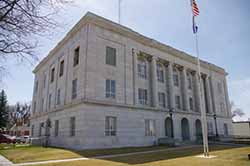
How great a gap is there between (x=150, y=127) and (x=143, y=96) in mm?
4400

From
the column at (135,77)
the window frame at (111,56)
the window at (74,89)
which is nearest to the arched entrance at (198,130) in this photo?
the column at (135,77)

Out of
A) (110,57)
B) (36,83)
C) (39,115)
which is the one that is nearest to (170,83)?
(110,57)

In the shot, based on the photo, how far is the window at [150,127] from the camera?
27.0 meters

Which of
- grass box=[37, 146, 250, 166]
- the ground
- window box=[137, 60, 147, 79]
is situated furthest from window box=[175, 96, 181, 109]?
grass box=[37, 146, 250, 166]

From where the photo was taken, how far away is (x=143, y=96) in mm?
28797

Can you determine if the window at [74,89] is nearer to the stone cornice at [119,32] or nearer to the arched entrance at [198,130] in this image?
the stone cornice at [119,32]

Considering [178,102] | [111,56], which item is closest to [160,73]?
[178,102]

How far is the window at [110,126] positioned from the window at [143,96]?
6188mm

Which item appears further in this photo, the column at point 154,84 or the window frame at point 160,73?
the window frame at point 160,73

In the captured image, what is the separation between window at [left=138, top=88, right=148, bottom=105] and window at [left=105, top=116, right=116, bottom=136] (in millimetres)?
6188

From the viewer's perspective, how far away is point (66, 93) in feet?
87.6

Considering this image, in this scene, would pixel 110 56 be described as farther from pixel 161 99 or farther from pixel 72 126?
pixel 161 99

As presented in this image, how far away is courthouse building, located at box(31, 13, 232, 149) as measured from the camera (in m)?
22.4

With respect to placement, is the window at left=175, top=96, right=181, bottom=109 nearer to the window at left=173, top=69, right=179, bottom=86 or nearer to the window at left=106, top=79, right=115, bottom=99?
the window at left=173, top=69, right=179, bottom=86
